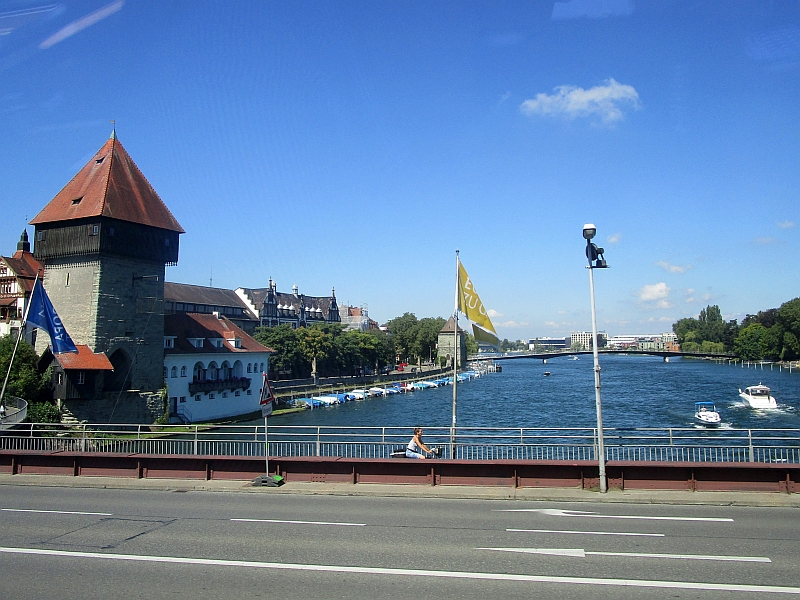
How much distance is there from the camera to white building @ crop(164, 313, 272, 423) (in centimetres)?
6469

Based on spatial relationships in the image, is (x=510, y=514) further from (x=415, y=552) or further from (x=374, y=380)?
(x=374, y=380)

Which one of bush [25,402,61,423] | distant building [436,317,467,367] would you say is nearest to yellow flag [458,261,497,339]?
bush [25,402,61,423]

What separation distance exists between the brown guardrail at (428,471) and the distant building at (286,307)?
97.8 meters

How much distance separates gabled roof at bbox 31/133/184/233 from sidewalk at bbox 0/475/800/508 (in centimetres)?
4106

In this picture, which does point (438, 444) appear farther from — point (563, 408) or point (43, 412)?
point (563, 408)

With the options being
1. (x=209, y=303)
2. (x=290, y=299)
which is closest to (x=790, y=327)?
(x=290, y=299)

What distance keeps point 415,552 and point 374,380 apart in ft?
361

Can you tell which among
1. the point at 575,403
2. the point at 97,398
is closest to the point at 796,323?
the point at 575,403

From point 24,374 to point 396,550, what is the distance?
46.5 metres

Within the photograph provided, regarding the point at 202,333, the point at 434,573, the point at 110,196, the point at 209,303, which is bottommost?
the point at 434,573

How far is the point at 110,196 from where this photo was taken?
5753 centimetres

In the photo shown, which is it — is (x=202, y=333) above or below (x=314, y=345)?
below

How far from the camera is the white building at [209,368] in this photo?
64688mm

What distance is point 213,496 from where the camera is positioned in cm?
1761
